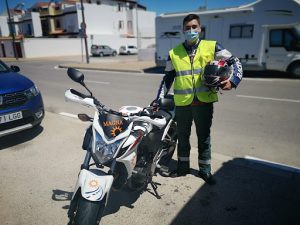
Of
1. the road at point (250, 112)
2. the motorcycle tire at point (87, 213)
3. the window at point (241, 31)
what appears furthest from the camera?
the window at point (241, 31)

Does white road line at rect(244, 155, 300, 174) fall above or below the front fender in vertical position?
below

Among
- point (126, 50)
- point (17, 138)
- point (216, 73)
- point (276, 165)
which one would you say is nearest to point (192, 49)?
point (216, 73)

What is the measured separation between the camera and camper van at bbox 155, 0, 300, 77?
11453 millimetres

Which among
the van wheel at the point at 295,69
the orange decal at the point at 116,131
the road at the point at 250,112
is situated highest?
the orange decal at the point at 116,131

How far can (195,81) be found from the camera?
318 centimetres

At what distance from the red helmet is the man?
6cm

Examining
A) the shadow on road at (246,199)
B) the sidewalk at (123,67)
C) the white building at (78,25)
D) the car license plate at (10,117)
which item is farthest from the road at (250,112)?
the white building at (78,25)

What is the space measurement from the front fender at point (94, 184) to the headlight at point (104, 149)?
0.15 metres

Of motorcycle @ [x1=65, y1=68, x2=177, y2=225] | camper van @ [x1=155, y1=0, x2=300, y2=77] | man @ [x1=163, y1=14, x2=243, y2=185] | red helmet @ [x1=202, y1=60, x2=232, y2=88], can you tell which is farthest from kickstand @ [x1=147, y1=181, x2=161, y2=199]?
camper van @ [x1=155, y1=0, x2=300, y2=77]

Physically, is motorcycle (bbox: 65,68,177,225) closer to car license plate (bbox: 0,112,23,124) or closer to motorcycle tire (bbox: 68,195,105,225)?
motorcycle tire (bbox: 68,195,105,225)

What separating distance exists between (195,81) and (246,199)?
158 centimetres

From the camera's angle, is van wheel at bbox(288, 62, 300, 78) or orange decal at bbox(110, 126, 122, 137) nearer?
orange decal at bbox(110, 126, 122, 137)

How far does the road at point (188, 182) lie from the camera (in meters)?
2.91

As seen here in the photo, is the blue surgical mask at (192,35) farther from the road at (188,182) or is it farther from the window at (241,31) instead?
the window at (241,31)
